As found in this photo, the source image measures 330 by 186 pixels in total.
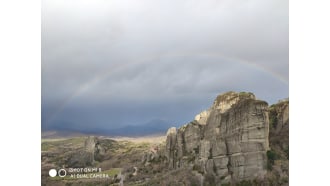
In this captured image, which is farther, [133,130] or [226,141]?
[226,141]

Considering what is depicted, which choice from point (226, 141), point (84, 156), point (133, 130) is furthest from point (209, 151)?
point (84, 156)

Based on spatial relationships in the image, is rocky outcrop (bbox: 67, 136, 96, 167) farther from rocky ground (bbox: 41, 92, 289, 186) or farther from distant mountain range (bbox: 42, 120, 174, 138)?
distant mountain range (bbox: 42, 120, 174, 138)

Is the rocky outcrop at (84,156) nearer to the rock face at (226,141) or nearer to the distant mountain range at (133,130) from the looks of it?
the distant mountain range at (133,130)

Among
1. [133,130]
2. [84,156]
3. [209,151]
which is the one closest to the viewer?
[84,156]

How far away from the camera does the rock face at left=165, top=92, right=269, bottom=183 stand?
8.71 meters

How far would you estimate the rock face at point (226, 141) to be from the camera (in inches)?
343

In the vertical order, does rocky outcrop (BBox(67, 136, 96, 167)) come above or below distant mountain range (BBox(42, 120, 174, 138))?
below

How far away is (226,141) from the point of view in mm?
8828

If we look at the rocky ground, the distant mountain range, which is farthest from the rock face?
the distant mountain range

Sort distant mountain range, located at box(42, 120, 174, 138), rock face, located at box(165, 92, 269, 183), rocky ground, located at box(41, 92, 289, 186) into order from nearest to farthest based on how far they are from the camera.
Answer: distant mountain range, located at box(42, 120, 174, 138) < rocky ground, located at box(41, 92, 289, 186) < rock face, located at box(165, 92, 269, 183)

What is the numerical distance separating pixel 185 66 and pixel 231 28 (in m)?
0.89

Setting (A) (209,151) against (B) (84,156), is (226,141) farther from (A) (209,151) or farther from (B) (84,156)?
(B) (84,156)

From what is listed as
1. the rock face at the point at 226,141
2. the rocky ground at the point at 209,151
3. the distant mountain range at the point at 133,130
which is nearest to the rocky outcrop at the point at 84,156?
the rocky ground at the point at 209,151

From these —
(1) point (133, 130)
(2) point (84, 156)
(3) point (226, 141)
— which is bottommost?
(2) point (84, 156)
